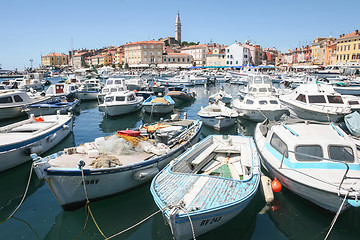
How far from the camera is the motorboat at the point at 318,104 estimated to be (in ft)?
58.7

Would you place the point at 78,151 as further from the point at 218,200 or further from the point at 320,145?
the point at 320,145

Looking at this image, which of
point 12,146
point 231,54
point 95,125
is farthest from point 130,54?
point 12,146

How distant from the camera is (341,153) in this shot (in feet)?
28.0

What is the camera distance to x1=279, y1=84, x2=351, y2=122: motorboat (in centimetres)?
1789

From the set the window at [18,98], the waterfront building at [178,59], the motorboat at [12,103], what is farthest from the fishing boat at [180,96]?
the waterfront building at [178,59]

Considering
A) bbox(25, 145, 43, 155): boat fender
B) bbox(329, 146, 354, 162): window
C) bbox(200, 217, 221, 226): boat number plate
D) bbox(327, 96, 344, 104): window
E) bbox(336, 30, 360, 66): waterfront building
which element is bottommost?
bbox(200, 217, 221, 226): boat number plate

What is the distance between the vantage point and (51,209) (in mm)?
8953

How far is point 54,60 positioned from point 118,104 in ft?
573

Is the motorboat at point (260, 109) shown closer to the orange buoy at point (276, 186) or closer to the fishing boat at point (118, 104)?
the fishing boat at point (118, 104)

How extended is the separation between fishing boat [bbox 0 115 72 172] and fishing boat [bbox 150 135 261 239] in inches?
284

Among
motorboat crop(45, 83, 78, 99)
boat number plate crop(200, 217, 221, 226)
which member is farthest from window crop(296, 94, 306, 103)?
motorboat crop(45, 83, 78, 99)

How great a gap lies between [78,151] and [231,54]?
314 ft

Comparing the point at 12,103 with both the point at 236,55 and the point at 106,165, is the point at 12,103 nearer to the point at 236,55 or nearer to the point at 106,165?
the point at 106,165

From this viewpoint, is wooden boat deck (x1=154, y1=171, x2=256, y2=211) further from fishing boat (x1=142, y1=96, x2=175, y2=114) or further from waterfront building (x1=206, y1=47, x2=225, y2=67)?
waterfront building (x1=206, y1=47, x2=225, y2=67)
